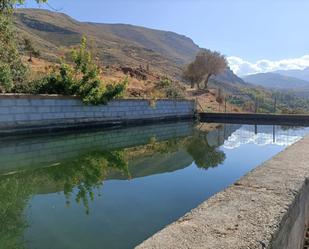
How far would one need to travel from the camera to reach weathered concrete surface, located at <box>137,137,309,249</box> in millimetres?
2059

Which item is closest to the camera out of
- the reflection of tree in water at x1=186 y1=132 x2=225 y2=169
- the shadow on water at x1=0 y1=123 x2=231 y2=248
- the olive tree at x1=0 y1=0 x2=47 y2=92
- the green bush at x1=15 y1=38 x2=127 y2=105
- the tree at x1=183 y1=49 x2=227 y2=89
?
the shadow on water at x1=0 y1=123 x2=231 y2=248

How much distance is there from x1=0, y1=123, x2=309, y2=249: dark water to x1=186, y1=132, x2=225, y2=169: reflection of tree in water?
0.02 m

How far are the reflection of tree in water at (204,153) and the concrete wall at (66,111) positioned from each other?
188 inches

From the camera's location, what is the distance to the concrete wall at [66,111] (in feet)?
42.7

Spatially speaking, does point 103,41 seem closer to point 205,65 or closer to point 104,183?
point 205,65

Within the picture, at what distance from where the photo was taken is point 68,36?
91188 mm

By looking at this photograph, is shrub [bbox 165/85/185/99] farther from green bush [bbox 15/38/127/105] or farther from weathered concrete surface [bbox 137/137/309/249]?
weathered concrete surface [bbox 137/137/309/249]

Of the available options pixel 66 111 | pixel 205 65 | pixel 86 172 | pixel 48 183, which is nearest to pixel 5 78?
pixel 66 111

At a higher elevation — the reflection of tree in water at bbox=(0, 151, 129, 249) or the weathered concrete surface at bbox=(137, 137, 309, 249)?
the weathered concrete surface at bbox=(137, 137, 309, 249)

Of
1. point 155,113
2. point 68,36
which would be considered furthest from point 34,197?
point 68,36

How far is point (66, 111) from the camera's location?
50.4 feet

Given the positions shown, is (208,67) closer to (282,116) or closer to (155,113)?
(282,116)

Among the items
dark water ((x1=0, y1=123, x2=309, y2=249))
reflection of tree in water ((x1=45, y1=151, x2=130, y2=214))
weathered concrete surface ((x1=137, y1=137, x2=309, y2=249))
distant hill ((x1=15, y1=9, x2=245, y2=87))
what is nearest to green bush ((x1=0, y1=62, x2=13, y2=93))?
distant hill ((x1=15, y1=9, x2=245, y2=87))

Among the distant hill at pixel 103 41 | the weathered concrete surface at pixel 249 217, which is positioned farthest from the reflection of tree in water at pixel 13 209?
the distant hill at pixel 103 41
